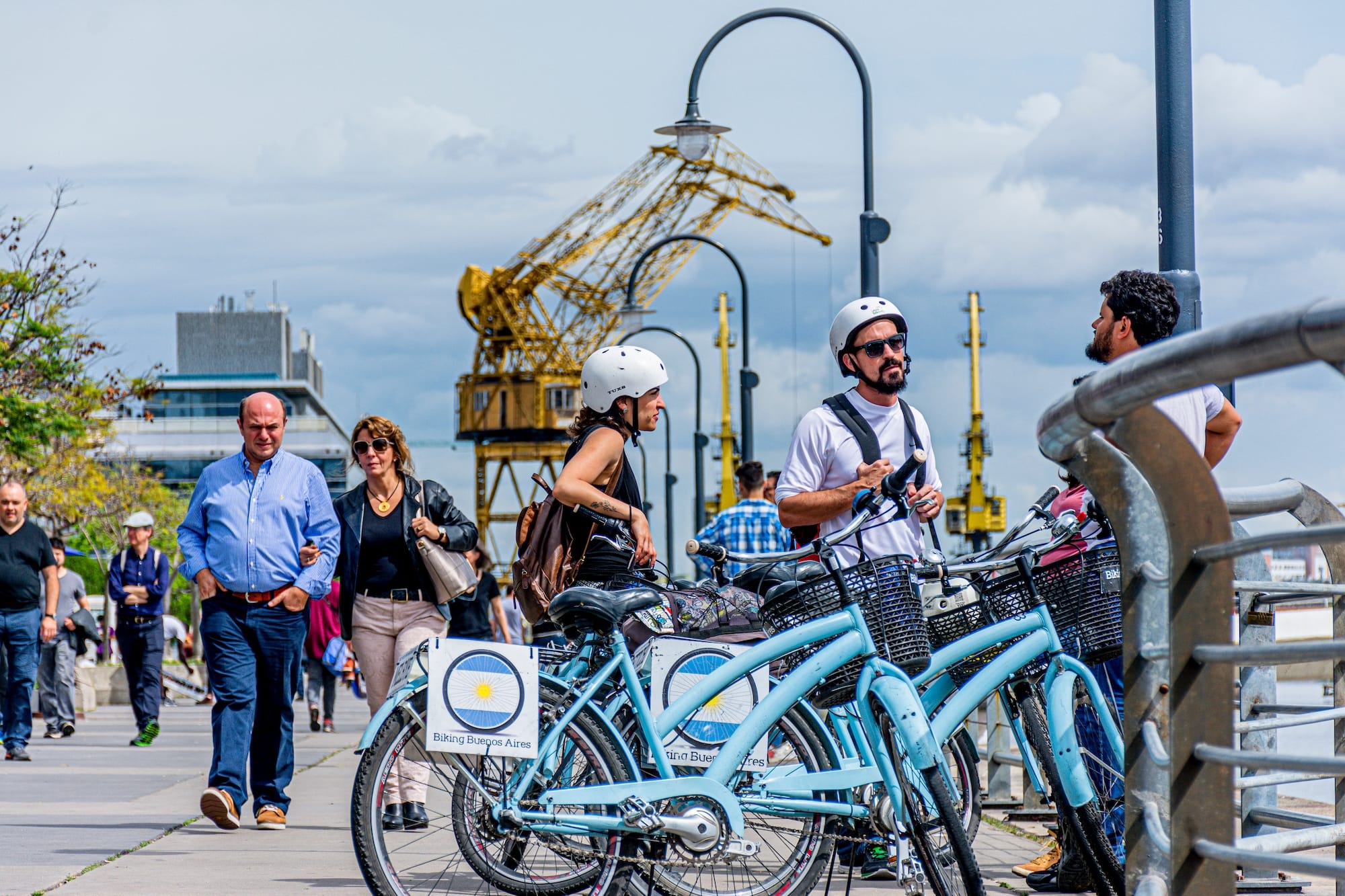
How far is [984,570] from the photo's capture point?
502 centimetres

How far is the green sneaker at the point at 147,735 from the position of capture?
13578 mm

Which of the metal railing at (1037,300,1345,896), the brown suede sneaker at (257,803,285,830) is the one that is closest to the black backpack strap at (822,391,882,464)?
the brown suede sneaker at (257,803,285,830)

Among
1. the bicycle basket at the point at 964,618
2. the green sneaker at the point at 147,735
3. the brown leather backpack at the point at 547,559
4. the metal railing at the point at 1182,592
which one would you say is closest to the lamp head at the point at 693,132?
the green sneaker at the point at 147,735

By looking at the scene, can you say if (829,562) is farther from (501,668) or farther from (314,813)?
(314,813)

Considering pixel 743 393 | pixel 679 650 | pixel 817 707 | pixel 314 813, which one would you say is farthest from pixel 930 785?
pixel 743 393

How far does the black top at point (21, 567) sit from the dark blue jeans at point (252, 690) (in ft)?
16.4

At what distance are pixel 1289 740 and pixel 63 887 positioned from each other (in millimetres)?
14297

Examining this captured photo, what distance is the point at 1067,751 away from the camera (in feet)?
15.7

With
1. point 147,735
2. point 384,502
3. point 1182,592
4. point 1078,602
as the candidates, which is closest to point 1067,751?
point 1078,602

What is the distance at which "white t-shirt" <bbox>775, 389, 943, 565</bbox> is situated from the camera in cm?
605

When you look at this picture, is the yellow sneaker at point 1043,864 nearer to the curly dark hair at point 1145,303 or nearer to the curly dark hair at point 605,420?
the curly dark hair at point 1145,303

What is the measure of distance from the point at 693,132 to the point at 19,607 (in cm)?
811

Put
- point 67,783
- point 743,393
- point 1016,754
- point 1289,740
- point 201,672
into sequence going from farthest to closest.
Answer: point 201,672 → point 743,393 → point 1289,740 → point 67,783 → point 1016,754

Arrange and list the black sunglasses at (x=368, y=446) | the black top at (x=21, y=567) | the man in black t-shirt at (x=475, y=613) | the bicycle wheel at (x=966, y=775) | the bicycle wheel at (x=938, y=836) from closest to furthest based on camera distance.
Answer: the bicycle wheel at (x=938, y=836), the bicycle wheel at (x=966, y=775), the black sunglasses at (x=368, y=446), the man in black t-shirt at (x=475, y=613), the black top at (x=21, y=567)
